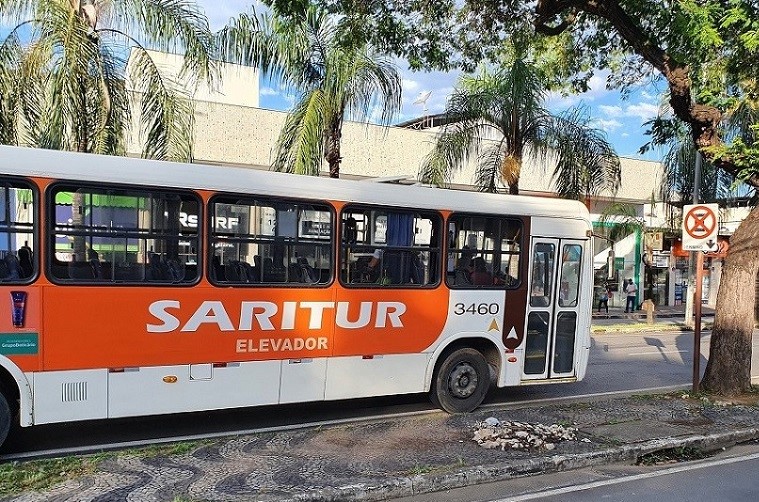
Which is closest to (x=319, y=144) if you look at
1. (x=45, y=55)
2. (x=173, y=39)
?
(x=173, y=39)

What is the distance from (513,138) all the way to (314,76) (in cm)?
568

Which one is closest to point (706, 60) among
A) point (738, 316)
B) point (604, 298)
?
point (738, 316)

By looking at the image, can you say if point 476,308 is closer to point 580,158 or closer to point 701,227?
point 701,227

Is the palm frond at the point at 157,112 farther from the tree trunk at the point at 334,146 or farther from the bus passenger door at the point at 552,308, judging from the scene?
the bus passenger door at the point at 552,308

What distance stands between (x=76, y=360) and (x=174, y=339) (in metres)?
0.93

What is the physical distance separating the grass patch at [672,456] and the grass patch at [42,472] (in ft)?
17.9

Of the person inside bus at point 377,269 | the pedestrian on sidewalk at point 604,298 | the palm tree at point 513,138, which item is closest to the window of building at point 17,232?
the person inside bus at point 377,269

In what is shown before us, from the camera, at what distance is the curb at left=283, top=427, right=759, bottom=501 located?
5727 millimetres

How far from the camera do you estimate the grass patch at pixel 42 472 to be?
548 centimetres

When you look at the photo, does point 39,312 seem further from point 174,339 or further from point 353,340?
point 353,340

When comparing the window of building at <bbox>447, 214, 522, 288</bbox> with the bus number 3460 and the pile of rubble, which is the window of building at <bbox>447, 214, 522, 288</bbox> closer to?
the bus number 3460

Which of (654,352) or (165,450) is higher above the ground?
(165,450)

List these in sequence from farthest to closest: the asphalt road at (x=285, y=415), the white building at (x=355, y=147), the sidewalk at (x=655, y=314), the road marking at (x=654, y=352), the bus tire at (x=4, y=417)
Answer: the sidewalk at (x=655, y=314) < the white building at (x=355, y=147) < the road marking at (x=654, y=352) < the asphalt road at (x=285, y=415) < the bus tire at (x=4, y=417)

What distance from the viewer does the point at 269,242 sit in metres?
7.45
